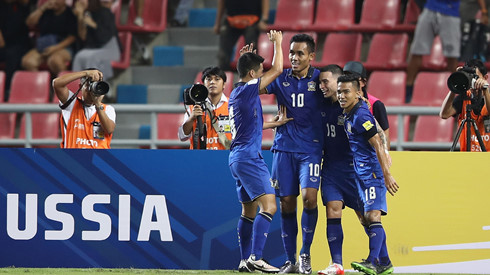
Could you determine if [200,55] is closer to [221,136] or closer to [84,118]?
[84,118]

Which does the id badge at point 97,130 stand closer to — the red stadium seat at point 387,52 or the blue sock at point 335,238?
the blue sock at point 335,238

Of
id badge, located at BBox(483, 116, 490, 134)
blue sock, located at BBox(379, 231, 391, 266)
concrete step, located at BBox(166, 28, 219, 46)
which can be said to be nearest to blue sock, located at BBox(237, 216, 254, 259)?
blue sock, located at BBox(379, 231, 391, 266)

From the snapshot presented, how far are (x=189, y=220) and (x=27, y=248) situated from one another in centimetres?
138

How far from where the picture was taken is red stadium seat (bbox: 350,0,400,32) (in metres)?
14.0

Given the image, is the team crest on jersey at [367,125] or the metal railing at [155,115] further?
the metal railing at [155,115]

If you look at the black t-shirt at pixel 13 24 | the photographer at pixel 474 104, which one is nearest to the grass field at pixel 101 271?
the photographer at pixel 474 104

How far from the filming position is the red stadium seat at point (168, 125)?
12.8m

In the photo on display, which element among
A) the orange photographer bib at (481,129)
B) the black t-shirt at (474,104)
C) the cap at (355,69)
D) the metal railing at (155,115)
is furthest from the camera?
the metal railing at (155,115)

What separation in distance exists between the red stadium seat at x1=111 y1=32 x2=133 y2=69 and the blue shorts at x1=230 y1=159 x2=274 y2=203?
22.3ft

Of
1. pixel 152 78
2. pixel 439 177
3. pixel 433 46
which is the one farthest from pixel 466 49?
pixel 439 177

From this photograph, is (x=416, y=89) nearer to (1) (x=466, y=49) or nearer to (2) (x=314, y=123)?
(1) (x=466, y=49)

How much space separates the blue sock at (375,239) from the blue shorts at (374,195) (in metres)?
0.13

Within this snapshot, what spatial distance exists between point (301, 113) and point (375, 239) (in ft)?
3.84

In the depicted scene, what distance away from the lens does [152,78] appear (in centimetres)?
1459
